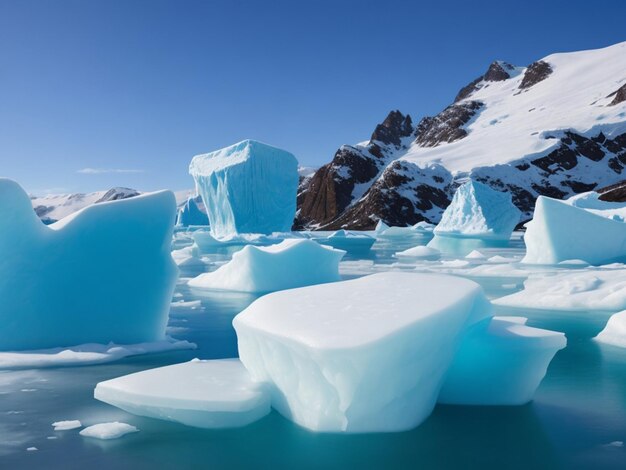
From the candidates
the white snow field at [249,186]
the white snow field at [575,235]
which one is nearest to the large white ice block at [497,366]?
the white snow field at [575,235]

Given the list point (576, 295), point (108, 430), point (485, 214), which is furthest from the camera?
point (485, 214)

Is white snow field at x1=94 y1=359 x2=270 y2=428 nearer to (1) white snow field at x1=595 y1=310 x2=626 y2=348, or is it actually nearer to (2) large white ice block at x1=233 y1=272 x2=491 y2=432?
(2) large white ice block at x1=233 y1=272 x2=491 y2=432

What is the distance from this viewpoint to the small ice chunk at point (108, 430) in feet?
13.8

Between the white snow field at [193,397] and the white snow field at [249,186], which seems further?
the white snow field at [249,186]

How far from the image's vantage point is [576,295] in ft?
32.6

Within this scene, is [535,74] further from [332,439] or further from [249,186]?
[332,439]

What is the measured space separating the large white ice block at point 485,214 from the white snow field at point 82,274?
3315cm

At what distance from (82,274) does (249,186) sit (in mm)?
24682

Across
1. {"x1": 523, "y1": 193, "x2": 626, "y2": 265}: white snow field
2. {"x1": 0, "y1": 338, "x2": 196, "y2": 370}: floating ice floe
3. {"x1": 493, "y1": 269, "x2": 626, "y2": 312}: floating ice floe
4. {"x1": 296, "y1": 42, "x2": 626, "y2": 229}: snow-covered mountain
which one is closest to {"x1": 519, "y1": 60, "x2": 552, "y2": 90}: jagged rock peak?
{"x1": 296, "y1": 42, "x2": 626, "y2": 229}: snow-covered mountain

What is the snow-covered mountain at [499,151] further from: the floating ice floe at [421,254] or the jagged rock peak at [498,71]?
the floating ice floe at [421,254]

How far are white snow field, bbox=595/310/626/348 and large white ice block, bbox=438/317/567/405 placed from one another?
2887 mm

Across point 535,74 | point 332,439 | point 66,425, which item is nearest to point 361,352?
point 332,439

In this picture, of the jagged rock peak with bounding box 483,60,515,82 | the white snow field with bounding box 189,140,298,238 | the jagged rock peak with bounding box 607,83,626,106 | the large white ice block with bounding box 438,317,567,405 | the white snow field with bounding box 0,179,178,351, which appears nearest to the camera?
the large white ice block with bounding box 438,317,567,405

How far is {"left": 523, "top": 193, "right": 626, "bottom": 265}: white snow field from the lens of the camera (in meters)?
17.4
